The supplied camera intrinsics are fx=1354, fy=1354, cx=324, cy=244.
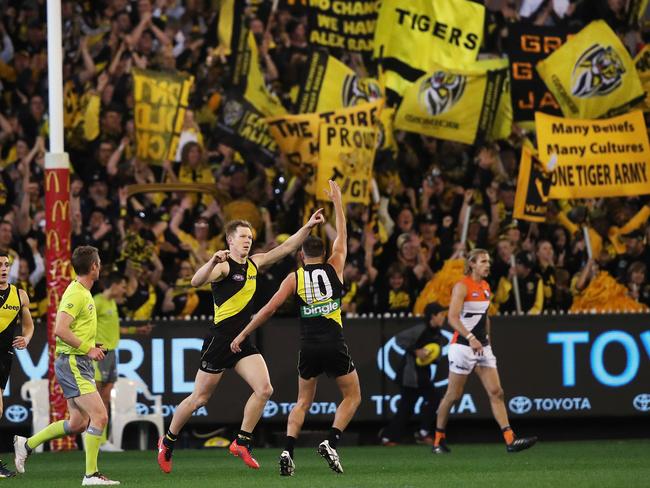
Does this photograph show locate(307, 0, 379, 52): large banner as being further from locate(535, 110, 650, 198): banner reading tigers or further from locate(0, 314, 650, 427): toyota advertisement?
locate(0, 314, 650, 427): toyota advertisement

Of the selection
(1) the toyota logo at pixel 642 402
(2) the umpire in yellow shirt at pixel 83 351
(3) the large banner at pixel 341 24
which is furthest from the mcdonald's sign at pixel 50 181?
(1) the toyota logo at pixel 642 402

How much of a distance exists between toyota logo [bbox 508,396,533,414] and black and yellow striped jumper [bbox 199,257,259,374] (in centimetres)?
591

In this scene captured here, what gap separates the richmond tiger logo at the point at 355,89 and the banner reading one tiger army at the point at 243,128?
1165 millimetres

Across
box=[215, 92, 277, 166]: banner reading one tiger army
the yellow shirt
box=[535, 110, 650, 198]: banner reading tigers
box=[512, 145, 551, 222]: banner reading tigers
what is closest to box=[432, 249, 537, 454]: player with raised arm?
box=[512, 145, 551, 222]: banner reading tigers

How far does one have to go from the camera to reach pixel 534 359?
57.5ft

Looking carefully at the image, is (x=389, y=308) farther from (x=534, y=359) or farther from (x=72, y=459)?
(x=72, y=459)

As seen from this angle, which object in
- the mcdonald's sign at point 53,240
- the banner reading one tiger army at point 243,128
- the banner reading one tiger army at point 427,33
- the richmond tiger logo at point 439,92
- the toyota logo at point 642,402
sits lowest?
the toyota logo at point 642,402

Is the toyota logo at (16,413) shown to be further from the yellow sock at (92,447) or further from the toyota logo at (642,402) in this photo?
the toyota logo at (642,402)

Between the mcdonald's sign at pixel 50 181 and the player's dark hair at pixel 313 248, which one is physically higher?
the mcdonald's sign at pixel 50 181

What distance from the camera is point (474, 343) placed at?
586 inches

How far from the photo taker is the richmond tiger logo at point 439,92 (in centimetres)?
1864

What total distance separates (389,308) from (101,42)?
230 inches

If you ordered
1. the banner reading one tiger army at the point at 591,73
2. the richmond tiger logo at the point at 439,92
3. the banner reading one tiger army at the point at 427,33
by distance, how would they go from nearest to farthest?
the richmond tiger logo at the point at 439,92 → the banner reading one tiger army at the point at 591,73 → the banner reading one tiger army at the point at 427,33

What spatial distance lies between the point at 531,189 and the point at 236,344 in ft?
22.7
